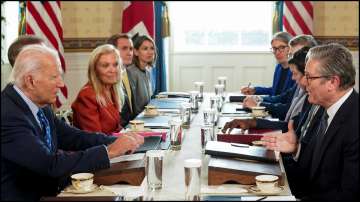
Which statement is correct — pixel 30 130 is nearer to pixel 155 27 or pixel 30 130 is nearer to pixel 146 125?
pixel 146 125

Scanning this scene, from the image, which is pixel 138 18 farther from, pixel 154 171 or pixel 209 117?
pixel 154 171

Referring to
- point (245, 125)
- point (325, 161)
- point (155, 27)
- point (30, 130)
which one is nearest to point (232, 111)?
point (245, 125)

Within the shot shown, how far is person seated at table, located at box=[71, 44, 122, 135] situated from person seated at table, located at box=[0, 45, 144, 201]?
0.87 meters

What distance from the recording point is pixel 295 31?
605 centimetres

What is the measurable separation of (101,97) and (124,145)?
109 cm

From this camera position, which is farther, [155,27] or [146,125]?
[155,27]

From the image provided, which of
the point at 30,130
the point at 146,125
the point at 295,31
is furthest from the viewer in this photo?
the point at 295,31

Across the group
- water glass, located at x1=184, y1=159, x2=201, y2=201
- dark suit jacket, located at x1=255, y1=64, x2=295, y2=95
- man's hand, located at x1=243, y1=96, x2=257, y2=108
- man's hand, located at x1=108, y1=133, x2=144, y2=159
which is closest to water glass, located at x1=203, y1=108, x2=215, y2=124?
man's hand, located at x1=108, y1=133, x2=144, y2=159

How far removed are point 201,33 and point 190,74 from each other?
1.89 feet

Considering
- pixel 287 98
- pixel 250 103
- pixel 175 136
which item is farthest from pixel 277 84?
pixel 175 136

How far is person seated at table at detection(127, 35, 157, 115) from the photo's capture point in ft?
14.6

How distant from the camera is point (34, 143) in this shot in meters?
1.88

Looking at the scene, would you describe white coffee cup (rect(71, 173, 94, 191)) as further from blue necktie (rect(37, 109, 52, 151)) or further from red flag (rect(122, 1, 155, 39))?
red flag (rect(122, 1, 155, 39))

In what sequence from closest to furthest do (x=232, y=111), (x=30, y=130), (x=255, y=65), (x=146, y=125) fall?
(x=30, y=130), (x=146, y=125), (x=232, y=111), (x=255, y=65)
